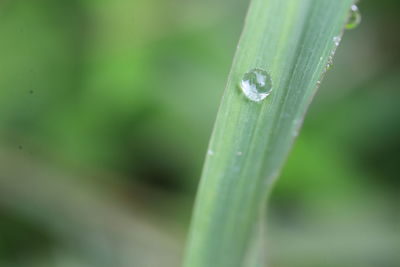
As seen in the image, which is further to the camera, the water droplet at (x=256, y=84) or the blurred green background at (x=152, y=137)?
the blurred green background at (x=152, y=137)

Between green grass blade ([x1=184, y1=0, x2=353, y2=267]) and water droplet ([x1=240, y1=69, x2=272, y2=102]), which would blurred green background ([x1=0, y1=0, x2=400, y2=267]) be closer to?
green grass blade ([x1=184, y1=0, x2=353, y2=267])

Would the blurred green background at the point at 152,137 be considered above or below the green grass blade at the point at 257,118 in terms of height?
above

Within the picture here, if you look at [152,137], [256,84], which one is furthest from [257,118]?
[152,137]

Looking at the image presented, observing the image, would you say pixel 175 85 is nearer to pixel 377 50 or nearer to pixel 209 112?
pixel 209 112

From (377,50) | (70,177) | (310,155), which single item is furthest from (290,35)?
(377,50)

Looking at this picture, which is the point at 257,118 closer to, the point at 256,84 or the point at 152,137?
the point at 256,84

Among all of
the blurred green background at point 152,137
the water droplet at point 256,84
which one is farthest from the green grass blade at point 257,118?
the blurred green background at point 152,137

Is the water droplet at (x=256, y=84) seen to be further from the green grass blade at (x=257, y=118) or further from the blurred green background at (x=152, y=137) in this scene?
the blurred green background at (x=152, y=137)

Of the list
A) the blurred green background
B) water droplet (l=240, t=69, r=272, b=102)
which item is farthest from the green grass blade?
the blurred green background
